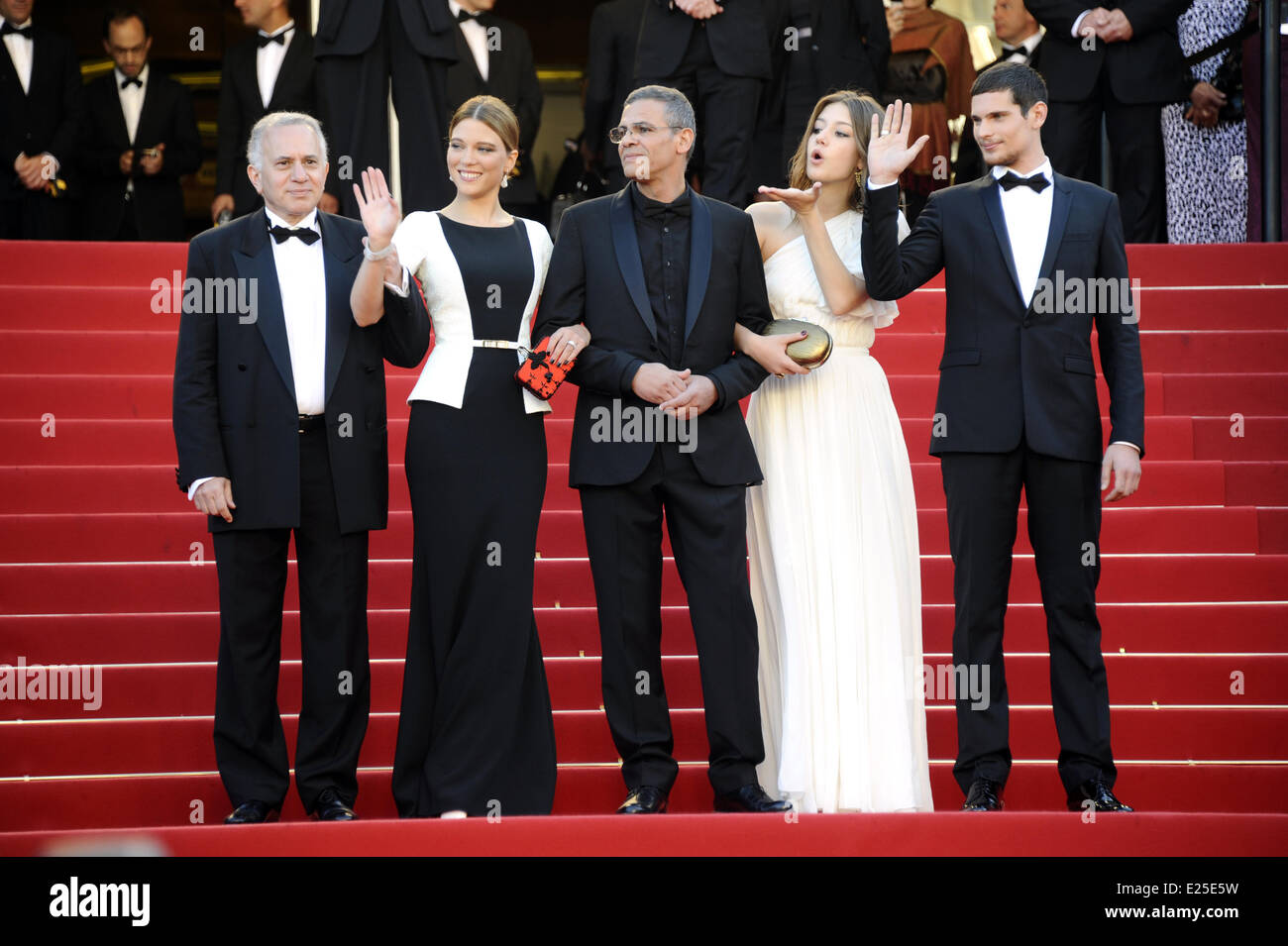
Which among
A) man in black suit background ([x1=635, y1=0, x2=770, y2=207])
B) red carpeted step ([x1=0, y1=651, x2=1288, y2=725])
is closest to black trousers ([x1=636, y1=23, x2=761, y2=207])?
man in black suit background ([x1=635, y1=0, x2=770, y2=207])

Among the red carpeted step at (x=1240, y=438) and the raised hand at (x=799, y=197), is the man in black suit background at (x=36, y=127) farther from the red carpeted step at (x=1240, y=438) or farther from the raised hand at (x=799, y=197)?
the red carpeted step at (x=1240, y=438)

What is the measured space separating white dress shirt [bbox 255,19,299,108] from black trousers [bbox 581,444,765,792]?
4.76 meters

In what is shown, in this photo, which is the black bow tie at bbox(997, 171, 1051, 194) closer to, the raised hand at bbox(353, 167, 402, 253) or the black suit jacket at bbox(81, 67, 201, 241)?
the raised hand at bbox(353, 167, 402, 253)

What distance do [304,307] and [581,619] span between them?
5.10ft

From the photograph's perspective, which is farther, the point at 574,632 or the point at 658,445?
the point at 574,632

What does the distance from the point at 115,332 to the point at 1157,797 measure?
4.50 meters

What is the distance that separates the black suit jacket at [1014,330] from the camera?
480 cm

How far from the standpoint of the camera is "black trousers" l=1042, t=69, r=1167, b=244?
8078 mm

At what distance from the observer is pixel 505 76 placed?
357 inches

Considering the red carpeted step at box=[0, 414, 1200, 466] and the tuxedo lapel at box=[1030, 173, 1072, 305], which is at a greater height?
the tuxedo lapel at box=[1030, 173, 1072, 305]

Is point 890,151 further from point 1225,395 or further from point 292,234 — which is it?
point 1225,395

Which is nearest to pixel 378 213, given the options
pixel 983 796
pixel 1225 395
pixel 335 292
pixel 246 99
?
pixel 335 292

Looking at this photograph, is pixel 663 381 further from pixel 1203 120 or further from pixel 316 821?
pixel 1203 120

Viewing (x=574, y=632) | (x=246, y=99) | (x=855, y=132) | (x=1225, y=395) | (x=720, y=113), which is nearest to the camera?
(x=855, y=132)
